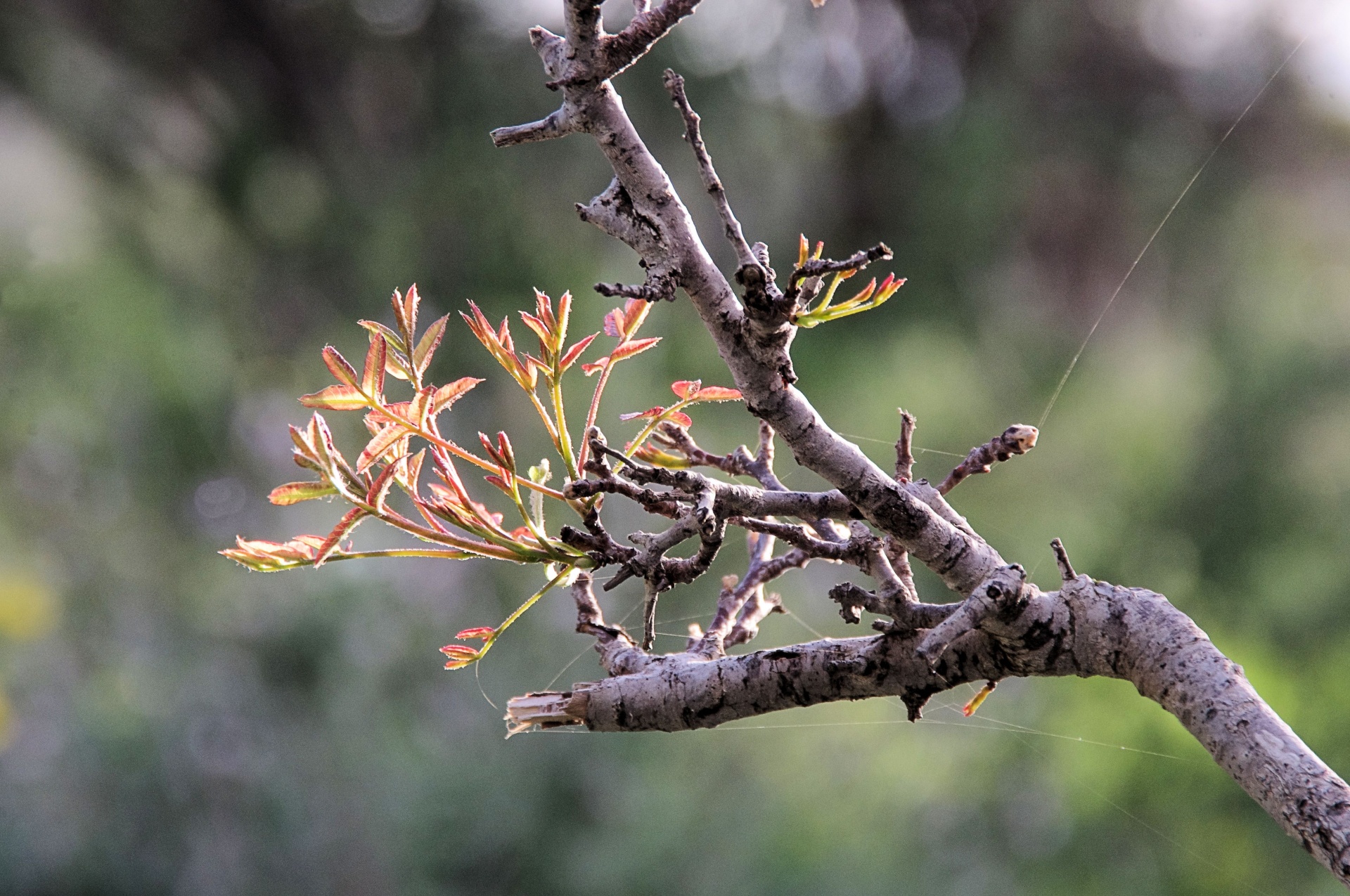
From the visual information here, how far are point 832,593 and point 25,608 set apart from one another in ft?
5.48

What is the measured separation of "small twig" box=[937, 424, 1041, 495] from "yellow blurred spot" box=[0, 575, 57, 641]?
1.64 metres

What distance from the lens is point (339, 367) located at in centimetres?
29

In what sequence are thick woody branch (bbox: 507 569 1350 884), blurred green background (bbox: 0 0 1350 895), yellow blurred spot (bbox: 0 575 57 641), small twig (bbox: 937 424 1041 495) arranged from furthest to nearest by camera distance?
1. yellow blurred spot (bbox: 0 575 57 641)
2. blurred green background (bbox: 0 0 1350 895)
3. small twig (bbox: 937 424 1041 495)
4. thick woody branch (bbox: 507 569 1350 884)

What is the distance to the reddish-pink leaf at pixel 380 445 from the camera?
298 mm

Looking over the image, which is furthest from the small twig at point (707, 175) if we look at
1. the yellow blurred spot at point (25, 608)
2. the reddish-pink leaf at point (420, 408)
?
the yellow blurred spot at point (25, 608)

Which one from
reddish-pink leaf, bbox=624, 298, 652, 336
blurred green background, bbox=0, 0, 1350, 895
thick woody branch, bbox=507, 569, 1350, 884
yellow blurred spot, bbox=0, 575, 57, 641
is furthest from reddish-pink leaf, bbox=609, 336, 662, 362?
yellow blurred spot, bbox=0, 575, 57, 641

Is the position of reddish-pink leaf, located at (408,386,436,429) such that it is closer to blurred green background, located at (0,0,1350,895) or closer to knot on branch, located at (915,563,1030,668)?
knot on branch, located at (915,563,1030,668)

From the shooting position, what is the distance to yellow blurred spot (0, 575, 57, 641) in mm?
1504

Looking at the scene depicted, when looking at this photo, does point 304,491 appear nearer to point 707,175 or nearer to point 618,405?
point 707,175

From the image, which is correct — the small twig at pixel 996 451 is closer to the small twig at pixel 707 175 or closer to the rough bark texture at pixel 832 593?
the rough bark texture at pixel 832 593

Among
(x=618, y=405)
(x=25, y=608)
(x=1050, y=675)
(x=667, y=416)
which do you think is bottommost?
(x=1050, y=675)


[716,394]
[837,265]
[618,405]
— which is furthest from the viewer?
[618,405]

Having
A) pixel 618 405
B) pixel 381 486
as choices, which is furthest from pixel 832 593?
pixel 618 405

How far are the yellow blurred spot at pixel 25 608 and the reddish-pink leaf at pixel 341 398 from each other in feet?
5.09
